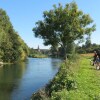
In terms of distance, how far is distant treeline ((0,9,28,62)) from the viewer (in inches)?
3159

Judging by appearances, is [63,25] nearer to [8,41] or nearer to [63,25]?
[63,25]

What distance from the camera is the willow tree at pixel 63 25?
48.6 m

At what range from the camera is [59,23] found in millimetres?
48531

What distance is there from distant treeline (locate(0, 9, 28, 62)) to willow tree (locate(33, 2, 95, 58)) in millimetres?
26101

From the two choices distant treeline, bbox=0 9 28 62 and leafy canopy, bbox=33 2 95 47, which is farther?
distant treeline, bbox=0 9 28 62

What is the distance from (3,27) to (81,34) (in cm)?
4028

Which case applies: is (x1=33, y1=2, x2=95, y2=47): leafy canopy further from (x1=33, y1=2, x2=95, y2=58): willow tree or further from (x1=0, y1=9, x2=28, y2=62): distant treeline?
(x1=0, y1=9, x2=28, y2=62): distant treeline

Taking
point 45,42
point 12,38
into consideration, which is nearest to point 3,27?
point 12,38

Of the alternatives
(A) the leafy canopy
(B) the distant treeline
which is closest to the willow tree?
(A) the leafy canopy

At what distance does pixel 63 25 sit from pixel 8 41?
3576 cm

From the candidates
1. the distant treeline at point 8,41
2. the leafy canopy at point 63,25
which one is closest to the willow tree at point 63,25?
the leafy canopy at point 63,25

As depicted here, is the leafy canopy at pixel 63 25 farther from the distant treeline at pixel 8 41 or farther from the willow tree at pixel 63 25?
the distant treeline at pixel 8 41

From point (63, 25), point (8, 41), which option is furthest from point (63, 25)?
point (8, 41)

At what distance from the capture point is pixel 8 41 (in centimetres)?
8181
